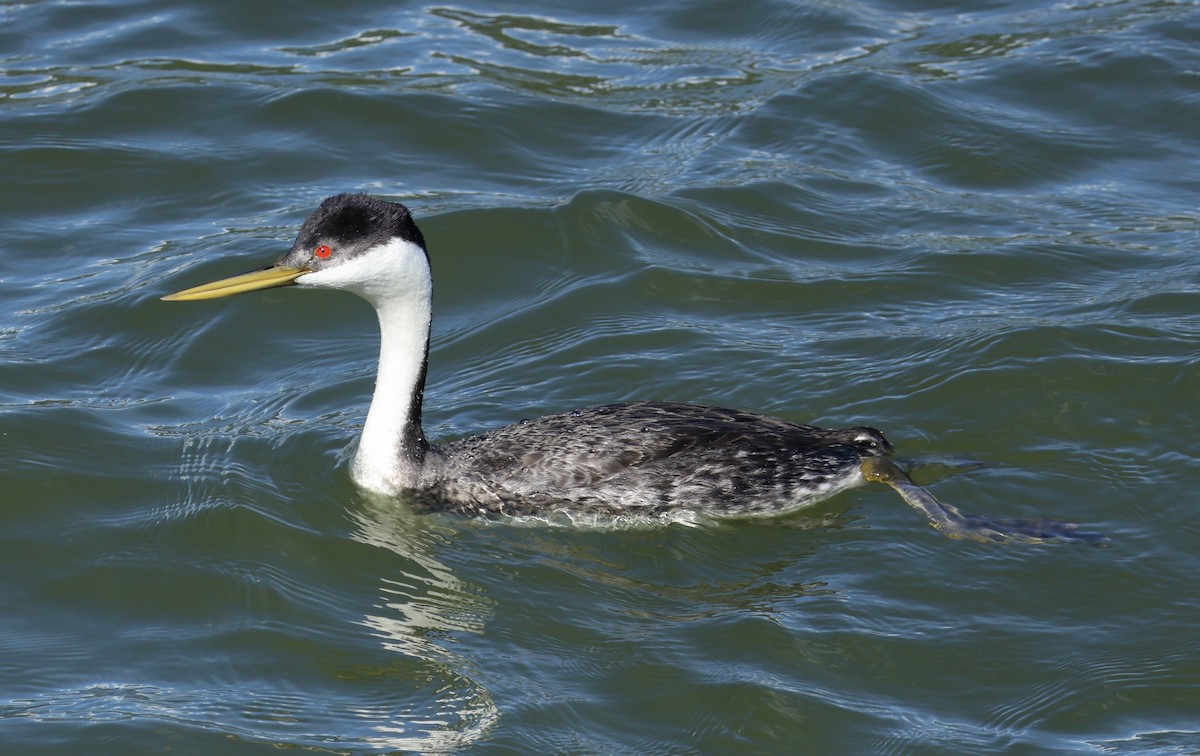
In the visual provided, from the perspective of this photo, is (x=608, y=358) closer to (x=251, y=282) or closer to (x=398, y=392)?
(x=398, y=392)

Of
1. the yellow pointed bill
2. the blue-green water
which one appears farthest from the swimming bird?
the blue-green water

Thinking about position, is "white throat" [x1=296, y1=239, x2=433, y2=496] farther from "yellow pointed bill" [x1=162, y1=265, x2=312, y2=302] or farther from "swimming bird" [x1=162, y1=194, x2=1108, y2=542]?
"yellow pointed bill" [x1=162, y1=265, x2=312, y2=302]

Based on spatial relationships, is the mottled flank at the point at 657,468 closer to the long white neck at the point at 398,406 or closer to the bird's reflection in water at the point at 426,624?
the long white neck at the point at 398,406

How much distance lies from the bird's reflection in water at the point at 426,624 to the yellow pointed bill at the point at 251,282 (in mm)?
1295

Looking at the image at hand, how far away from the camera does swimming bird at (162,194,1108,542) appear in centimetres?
845

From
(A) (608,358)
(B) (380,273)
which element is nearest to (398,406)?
(B) (380,273)

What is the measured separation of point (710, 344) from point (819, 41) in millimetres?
5266

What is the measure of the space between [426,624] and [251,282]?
6.41 ft

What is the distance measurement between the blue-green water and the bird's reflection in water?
0.02 m

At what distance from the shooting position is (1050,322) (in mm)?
10391

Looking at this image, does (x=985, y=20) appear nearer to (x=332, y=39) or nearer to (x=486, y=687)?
(x=332, y=39)

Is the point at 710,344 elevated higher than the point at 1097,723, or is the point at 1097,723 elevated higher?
the point at 710,344

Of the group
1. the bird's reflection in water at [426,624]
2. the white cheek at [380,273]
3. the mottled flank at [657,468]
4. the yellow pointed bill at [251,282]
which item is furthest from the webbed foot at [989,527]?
the yellow pointed bill at [251,282]

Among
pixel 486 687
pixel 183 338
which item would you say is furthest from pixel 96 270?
pixel 486 687
